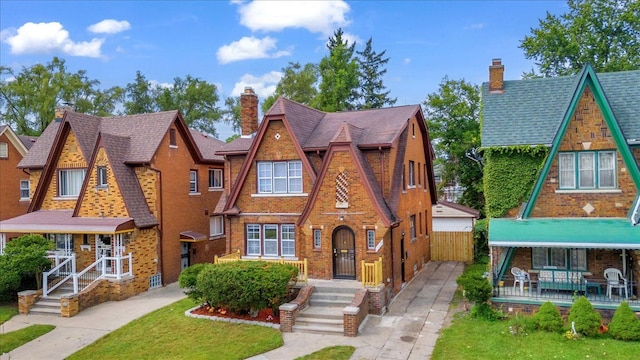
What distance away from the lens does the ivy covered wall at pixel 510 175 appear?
18.4 m

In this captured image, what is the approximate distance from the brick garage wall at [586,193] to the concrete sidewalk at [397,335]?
541 centimetres

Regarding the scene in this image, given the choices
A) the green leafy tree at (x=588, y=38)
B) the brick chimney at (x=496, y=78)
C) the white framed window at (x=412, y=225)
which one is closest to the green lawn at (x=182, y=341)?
the white framed window at (x=412, y=225)

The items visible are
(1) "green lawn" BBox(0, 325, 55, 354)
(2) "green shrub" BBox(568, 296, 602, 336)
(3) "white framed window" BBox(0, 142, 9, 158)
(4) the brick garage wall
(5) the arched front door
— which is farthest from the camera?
(3) "white framed window" BBox(0, 142, 9, 158)

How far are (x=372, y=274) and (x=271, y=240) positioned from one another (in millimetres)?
5589

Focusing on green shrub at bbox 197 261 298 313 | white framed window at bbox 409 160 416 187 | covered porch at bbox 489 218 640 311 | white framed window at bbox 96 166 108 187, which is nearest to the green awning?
covered porch at bbox 489 218 640 311

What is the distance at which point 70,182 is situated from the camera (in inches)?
973

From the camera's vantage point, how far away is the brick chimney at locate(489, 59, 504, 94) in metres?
20.9

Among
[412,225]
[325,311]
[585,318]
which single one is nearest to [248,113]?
[412,225]

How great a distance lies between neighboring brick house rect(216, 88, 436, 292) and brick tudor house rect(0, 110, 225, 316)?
12.3 ft

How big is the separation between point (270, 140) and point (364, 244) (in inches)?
254

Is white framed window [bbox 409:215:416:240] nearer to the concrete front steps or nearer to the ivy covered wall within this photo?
the ivy covered wall

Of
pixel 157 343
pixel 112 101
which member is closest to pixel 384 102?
pixel 112 101

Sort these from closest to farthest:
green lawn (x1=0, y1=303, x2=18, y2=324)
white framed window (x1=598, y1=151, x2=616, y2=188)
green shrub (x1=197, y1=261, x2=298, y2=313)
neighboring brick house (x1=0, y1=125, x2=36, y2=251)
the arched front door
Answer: green shrub (x1=197, y1=261, x2=298, y2=313) → white framed window (x1=598, y1=151, x2=616, y2=188) → the arched front door → green lawn (x1=0, y1=303, x2=18, y2=324) → neighboring brick house (x1=0, y1=125, x2=36, y2=251)

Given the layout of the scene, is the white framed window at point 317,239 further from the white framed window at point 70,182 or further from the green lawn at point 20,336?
the white framed window at point 70,182
